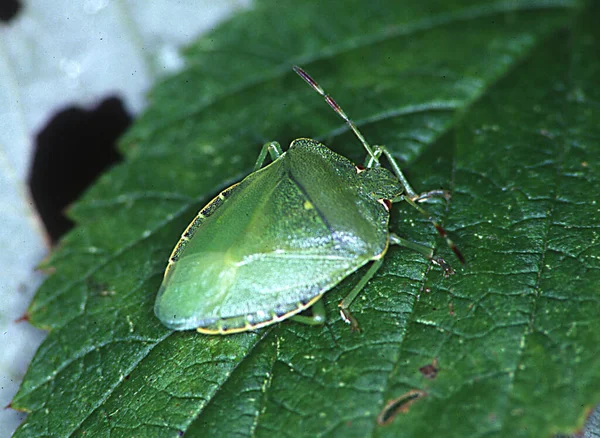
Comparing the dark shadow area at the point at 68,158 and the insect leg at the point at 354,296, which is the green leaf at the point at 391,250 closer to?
the insect leg at the point at 354,296

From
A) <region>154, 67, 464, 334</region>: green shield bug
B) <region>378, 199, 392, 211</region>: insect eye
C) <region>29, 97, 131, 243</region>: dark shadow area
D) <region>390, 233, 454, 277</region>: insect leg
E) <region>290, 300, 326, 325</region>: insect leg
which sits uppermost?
<region>29, 97, 131, 243</region>: dark shadow area

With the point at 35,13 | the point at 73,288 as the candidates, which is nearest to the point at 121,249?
the point at 73,288

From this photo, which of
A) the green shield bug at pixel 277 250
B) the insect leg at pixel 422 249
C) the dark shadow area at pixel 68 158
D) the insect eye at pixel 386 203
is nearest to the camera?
the green shield bug at pixel 277 250

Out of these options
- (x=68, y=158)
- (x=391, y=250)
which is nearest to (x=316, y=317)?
(x=391, y=250)

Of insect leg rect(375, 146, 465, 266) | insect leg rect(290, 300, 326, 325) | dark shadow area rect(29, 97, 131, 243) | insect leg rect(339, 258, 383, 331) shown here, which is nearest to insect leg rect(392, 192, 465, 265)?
insect leg rect(375, 146, 465, 266)

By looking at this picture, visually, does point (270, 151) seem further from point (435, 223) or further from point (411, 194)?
point (435, 223)

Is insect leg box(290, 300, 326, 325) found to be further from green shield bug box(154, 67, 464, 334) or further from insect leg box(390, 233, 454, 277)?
insect leg box(390, 233, 454, 277)

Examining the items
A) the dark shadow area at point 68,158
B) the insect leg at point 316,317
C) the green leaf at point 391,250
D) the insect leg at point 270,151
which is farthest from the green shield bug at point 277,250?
the dark shadow area at point 68,158
